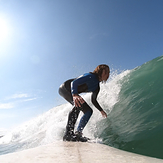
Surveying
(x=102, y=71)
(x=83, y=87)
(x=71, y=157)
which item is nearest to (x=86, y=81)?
(x=83, y=87)

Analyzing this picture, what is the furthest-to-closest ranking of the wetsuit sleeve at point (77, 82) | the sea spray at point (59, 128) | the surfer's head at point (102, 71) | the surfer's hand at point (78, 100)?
the sea spray at point (59, 128)
the surfer's head at point (102, 71)
the wetsuit sleeve at point (77, 82)
the surfer's hand at point (78, 100)

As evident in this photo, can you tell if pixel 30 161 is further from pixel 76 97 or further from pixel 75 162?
pixel 76 97

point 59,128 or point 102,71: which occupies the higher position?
point 102,71

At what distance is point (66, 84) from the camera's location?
3.37m

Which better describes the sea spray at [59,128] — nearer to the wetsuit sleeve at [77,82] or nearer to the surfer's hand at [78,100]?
the surfer's hand at [78,100]

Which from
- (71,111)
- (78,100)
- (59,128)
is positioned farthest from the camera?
(59,128)

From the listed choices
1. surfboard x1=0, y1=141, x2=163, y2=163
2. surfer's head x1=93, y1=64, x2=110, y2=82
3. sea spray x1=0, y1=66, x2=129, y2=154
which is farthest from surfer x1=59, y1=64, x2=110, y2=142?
surfboard x1=0, y1=141, x2=163, y2=163

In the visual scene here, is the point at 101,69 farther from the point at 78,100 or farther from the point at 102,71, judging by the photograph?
the point at 78,100

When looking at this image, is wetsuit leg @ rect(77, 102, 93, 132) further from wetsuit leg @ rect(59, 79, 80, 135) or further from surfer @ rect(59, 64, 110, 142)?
wetsuit leg @ rect(59, 79, 80, 135)

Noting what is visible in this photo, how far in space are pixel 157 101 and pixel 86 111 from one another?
2.22 metres

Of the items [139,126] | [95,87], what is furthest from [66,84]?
[139,126]

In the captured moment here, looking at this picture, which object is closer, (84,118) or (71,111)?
(84,118)

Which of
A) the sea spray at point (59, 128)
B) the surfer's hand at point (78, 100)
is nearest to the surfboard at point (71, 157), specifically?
the surfer's hand at point (78, 100)

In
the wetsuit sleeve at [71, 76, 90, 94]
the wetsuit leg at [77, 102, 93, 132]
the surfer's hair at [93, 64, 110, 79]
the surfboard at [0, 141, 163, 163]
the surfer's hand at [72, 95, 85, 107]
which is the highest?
the surfer's hair at [93, 64, 110, 79]
